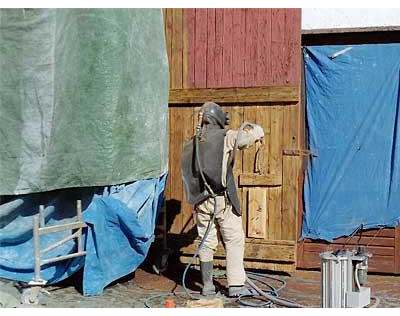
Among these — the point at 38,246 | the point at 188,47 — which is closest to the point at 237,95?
the point at 188,47

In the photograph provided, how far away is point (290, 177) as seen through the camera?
6449 millimetres

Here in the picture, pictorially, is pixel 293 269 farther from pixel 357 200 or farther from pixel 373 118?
pixel 373 118

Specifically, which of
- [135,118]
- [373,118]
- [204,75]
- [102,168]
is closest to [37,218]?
[102,168]

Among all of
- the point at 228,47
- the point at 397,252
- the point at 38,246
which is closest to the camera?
the point at 38,246

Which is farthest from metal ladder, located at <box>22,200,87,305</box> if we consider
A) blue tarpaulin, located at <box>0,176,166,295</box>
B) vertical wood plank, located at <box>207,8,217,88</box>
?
vertical wood plank, located at <box>207,8,217,88</box>

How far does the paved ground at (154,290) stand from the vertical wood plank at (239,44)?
1.99 meters

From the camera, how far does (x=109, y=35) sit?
5633 mm

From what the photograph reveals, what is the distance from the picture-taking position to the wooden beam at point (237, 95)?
6376 millimetres

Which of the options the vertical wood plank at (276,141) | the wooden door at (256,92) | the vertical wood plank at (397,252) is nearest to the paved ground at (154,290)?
the vertical wood plank at (397,252)

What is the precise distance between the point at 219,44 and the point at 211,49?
98mm

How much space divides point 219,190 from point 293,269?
1.34 meters

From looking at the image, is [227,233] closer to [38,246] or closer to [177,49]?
[38,246]

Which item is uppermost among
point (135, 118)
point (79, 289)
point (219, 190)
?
point (135, 118)

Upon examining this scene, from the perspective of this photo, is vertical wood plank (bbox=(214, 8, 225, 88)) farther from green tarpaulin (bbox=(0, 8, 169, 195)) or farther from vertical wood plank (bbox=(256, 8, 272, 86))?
green tarpaulin (bbox=(0, 8, 169, 195))
